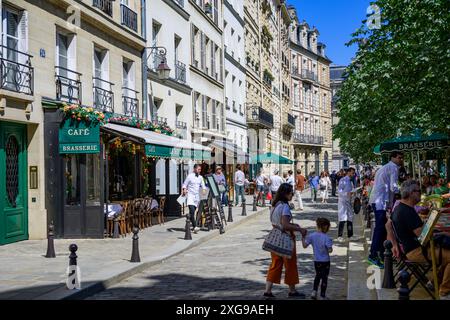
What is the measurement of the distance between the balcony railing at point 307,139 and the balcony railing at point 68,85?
51.9 meters

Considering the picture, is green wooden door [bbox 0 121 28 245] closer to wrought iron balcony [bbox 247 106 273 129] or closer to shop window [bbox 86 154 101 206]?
shop window [bbox 86 154 101 206]

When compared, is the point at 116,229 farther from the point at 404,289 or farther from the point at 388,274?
the point at 404,289

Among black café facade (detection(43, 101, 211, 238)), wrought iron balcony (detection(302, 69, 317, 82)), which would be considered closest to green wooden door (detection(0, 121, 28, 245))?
black café facade (detection(43, 101, 211, 238))

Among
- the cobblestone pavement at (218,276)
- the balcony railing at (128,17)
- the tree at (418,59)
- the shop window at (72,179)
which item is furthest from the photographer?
the balcony railing at (128,17)

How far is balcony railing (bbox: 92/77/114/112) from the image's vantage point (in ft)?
55.7

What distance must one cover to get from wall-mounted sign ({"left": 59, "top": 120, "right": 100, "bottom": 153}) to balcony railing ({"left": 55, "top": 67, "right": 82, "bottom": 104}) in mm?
1073

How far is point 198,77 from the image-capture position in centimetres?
2791

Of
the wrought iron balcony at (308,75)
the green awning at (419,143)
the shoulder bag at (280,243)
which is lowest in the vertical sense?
the shoulder bag at (280,243)

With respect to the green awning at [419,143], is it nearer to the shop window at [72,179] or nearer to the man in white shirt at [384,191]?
the man in white shirt at [384,191]

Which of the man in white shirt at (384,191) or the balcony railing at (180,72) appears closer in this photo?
the man in white shirt at (384,191)

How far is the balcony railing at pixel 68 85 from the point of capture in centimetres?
1479

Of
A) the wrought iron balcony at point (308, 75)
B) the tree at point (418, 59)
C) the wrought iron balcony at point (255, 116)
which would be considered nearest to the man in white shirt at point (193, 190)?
the tree at point (418, 59)
